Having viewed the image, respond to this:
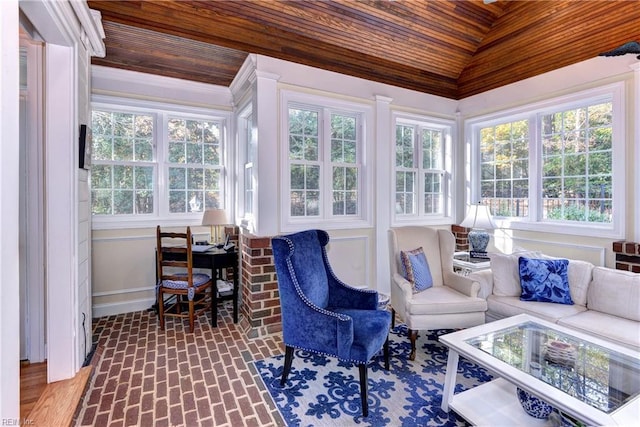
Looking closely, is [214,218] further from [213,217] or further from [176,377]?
[176,377]

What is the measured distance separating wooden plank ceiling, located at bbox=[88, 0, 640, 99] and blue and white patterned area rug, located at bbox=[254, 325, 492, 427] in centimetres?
306

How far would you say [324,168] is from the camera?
144 inches

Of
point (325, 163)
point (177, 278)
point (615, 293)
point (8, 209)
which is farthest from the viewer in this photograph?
point (325, 163)

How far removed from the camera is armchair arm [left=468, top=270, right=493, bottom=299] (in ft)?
9.60

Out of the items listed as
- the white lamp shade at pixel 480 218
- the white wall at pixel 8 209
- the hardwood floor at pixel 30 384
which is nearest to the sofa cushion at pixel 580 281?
the white lamp shade at pixel 480 218

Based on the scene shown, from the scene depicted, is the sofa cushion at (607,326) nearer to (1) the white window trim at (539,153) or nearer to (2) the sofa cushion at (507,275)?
(2) the sofa cushion at (507,275)

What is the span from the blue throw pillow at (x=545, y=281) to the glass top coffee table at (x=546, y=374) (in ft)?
1.99

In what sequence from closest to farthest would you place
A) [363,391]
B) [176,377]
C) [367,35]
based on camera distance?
[363,391], [176,377], [367,35]

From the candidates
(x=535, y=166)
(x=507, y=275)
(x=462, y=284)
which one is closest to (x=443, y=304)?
(x=462, y=284)

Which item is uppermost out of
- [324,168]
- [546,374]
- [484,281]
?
[324,168]

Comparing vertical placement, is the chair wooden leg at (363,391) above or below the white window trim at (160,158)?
below

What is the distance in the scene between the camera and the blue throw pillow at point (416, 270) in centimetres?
290

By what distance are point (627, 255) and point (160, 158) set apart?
5146mm

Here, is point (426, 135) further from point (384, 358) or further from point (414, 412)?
point (414, 412)
